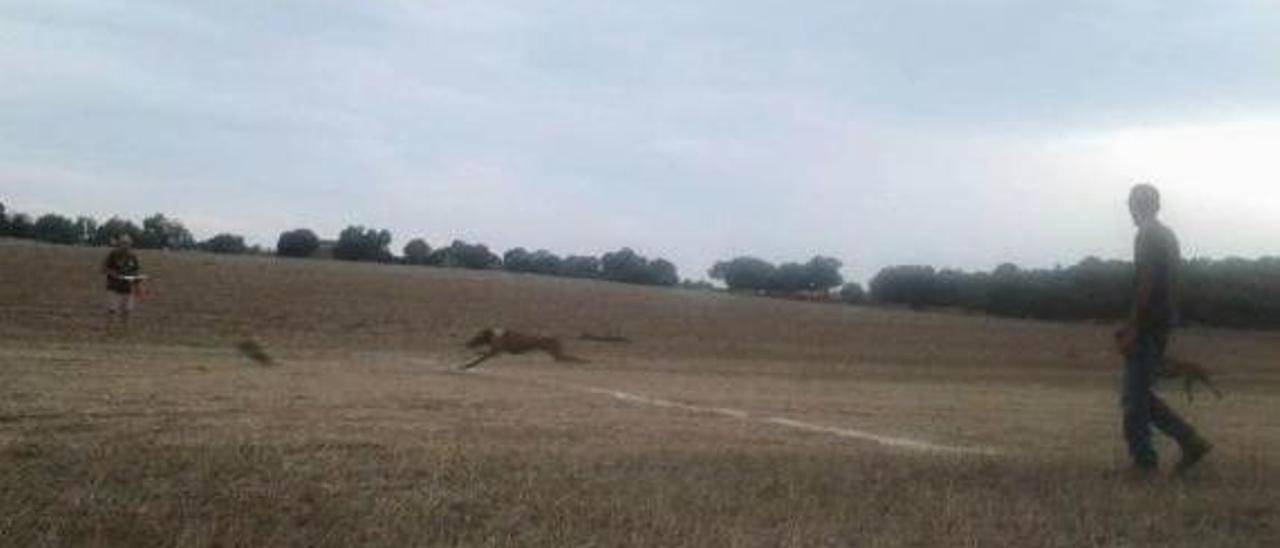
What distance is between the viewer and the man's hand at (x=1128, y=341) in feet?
27.8

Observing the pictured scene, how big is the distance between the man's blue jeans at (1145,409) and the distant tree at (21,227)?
6919cm

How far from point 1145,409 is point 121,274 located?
60.8 feet

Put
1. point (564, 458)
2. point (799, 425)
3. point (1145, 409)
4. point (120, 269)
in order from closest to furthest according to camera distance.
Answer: point (564, 458), point (1145, 409), point (799, 425), point (120, 269)

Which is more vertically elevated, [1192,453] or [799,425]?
[1192,453]

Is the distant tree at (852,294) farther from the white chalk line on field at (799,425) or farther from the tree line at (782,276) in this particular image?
the white chalk line on field at (799,425)

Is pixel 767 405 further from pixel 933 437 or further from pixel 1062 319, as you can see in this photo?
pixel 1062 319

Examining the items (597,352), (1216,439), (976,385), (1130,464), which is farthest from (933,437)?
(597,352)

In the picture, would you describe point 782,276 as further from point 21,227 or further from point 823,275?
point 21,227

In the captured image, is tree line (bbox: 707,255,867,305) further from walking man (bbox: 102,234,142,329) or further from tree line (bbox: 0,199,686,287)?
walking man (bbox: 102,234,142,329)

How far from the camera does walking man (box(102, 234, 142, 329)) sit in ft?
74.6

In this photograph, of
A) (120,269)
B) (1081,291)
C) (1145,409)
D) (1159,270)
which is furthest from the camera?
(1081,291)

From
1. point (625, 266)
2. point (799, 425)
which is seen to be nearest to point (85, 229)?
point (625, 266)

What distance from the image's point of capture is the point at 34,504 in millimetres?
5922

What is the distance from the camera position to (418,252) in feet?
262
